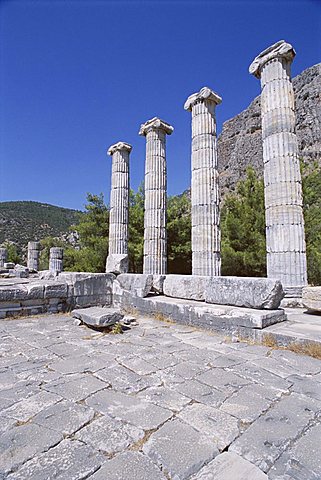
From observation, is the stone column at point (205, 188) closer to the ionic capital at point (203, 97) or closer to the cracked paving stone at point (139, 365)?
the ionic capital at point (203, 97)

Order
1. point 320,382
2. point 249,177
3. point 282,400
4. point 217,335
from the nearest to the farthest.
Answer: point 282,400
point 320,382
point 217,335
point 249,177

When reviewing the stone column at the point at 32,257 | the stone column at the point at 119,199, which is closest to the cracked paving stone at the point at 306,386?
the stone column at the point at 119,199

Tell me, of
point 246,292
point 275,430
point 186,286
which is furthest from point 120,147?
point 275,430

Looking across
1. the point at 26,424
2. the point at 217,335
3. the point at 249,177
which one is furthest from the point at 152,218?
the point at 26,424

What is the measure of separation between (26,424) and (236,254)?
11518 mm

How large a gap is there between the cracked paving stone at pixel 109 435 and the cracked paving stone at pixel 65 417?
0.08 meters

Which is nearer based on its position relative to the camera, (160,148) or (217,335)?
(217,335)

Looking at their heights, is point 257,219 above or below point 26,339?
above

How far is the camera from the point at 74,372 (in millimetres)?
2885

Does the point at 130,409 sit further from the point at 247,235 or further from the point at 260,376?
the point at 247,235

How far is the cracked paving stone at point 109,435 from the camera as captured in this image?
5.58 ft

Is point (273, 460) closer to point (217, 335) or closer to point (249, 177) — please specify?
point (217, 335)

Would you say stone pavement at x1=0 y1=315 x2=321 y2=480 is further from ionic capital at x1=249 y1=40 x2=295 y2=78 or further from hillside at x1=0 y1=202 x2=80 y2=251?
hillside at x1=0 y1=202 x2=80 y2=251

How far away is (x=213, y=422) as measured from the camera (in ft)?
6.41
